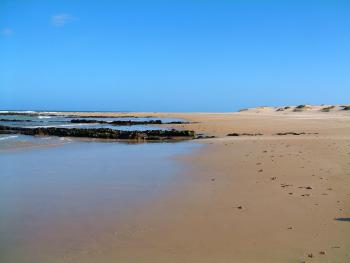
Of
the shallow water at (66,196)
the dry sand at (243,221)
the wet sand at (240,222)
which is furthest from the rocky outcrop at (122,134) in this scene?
the wet sand at (240,222)

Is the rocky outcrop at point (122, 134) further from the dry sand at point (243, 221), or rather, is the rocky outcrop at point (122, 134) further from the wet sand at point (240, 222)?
the wet sand at point (240, 222)

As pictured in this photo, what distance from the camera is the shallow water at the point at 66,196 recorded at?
15.2 ft

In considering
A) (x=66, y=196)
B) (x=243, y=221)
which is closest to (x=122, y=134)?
(x=66, y=196)

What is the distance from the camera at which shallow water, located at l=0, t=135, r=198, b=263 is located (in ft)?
15.2

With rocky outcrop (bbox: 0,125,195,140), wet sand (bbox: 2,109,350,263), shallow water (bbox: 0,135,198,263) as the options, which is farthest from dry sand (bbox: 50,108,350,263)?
rocky outcrop (bbox: 0,125,195,140)

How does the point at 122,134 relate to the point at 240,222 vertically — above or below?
above

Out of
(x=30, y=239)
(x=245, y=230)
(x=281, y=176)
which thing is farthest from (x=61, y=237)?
(x=281, y=176)

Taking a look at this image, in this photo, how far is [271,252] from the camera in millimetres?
4227

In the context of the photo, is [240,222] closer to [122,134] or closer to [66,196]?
[66,196]

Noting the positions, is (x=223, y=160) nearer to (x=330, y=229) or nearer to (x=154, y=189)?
(x=154, y=189)

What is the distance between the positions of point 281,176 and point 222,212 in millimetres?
3156

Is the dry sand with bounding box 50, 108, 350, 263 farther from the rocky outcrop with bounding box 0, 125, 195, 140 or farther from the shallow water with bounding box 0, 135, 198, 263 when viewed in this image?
the rocky outcrop with bounding box 0, 125, 195, 140

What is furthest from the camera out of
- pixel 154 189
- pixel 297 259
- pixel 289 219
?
pixel 154 189

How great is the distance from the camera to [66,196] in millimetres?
6848
